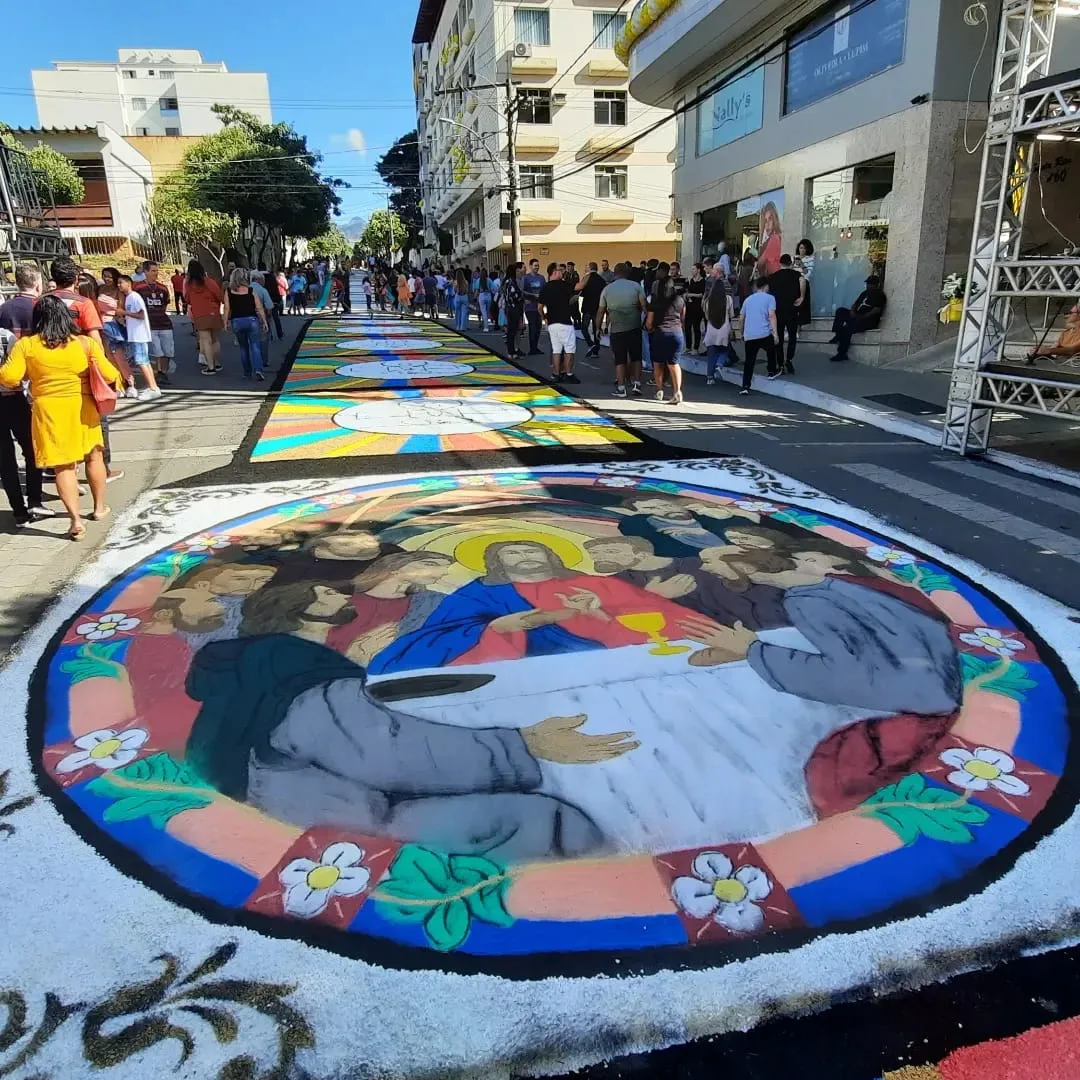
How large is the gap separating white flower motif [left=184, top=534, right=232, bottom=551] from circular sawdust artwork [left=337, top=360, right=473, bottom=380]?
7.62 meters

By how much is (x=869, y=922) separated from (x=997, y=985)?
0.32 m

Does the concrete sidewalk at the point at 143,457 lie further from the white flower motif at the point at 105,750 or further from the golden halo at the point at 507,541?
the golden halo at the point at 507,541

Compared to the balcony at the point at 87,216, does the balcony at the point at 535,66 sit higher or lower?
higher

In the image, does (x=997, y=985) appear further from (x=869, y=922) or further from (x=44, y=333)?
(x=44, y=333)

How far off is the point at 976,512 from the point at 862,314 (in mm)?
8606

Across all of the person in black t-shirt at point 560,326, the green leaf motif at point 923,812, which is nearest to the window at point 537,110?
the person in black t-shirt at point 560,326

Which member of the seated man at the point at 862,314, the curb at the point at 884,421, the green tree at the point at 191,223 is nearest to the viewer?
the curb at the point at 884,421

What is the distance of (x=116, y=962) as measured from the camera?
83.0 inches

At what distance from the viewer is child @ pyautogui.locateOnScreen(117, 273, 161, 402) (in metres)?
10.4

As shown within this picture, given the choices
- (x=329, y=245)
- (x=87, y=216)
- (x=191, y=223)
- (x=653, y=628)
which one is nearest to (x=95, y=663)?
(x=653, y=628)

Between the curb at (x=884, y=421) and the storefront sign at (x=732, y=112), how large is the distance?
26.4ft

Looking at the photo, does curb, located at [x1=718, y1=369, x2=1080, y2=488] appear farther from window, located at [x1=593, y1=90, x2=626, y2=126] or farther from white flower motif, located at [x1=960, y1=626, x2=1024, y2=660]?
window, located at [x1=593, y1=90, x2=626, y2=126]

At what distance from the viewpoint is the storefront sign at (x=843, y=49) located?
41.7 feet

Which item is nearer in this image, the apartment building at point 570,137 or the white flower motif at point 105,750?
the white flower motif at point 105,750
